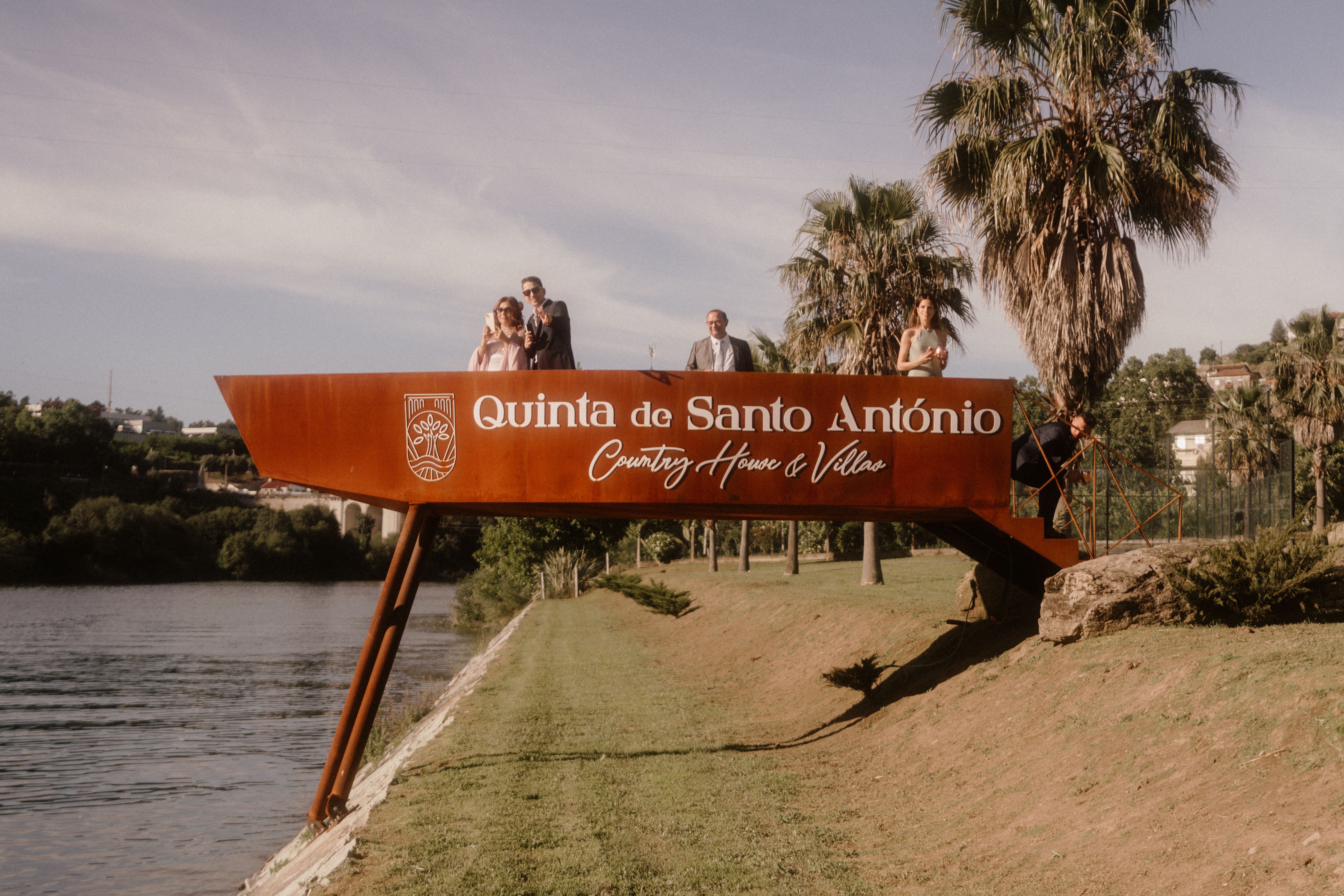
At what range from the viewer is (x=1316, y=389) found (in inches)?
1475

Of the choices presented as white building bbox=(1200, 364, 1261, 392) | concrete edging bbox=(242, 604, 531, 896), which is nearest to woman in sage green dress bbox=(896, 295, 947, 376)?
concrete edging bbox=(242, 604, 531, 896)

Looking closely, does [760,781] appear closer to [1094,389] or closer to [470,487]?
[470,487]

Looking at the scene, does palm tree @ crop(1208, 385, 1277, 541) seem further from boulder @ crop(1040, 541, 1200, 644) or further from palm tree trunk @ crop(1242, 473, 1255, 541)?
boulder @ crop(1040, 541, 1200, 644)

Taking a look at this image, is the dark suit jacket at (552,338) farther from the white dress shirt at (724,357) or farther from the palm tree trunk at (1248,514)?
the palm tree trunk at (1248,514)

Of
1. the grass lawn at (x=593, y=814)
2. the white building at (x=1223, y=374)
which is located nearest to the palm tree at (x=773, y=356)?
the grass lawn at (x=593, y=814)

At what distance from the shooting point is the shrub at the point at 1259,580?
34.2 ft

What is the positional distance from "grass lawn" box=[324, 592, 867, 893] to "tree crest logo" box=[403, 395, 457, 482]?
11.2 feet

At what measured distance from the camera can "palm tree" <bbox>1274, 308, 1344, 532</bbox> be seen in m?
37.2

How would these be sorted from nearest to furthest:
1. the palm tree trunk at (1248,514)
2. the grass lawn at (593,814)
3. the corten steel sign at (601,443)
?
the grass lawn at (593,814)
the corten steel sign at (601,443)
the palm tree trunk at (1248,514)

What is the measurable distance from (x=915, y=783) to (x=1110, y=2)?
39.9ft

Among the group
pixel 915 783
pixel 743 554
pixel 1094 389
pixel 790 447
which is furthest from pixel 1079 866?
pixel 743 554

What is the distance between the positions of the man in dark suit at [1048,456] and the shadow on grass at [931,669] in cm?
155

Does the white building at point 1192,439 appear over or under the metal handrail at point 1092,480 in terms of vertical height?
over

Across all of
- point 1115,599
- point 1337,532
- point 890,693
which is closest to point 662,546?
point 1337,532
